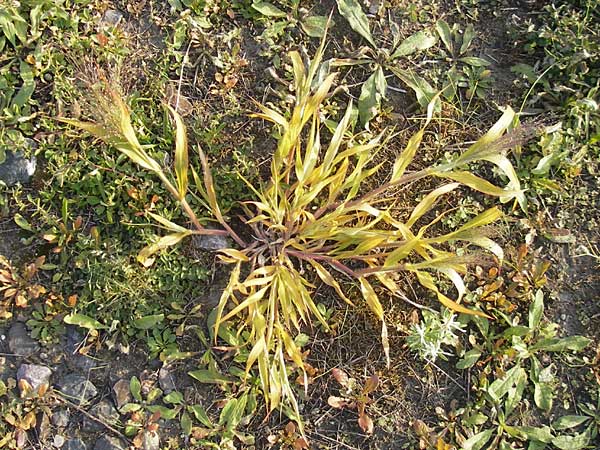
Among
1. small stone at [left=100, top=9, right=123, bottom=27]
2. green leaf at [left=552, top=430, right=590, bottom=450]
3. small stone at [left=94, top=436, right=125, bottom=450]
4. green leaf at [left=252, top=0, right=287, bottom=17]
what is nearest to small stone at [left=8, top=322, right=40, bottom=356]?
small stone at [left=94, top=436, right=125, bottom=450]

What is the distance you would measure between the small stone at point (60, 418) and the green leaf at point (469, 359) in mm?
1590

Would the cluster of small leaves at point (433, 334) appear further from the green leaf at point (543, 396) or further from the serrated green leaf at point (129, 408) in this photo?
the serrated green leaf at point (129, 408)

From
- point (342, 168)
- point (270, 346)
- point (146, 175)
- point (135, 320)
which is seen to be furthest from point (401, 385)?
point (146, 175)

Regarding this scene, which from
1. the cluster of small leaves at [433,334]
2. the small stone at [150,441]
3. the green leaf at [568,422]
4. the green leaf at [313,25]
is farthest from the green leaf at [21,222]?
the green leaf at [568,422]

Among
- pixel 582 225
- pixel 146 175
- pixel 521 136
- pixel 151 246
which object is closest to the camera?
pixel 521 136

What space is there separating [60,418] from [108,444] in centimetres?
21

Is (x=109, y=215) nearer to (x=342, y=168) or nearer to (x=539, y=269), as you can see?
(x=342, y=168)

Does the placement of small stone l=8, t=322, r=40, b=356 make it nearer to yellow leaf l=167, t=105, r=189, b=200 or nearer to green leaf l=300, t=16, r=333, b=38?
yellow leaf l=167, t=105, r=189, b=200

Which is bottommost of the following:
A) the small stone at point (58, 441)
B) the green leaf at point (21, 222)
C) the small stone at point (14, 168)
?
the small stone at point (58, 441)

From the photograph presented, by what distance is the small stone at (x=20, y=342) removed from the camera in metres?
2.67

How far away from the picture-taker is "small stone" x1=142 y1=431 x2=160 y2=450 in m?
2.65

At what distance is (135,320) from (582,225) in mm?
1961

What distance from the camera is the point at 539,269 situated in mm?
2889

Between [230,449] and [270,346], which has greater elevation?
[270,346]
